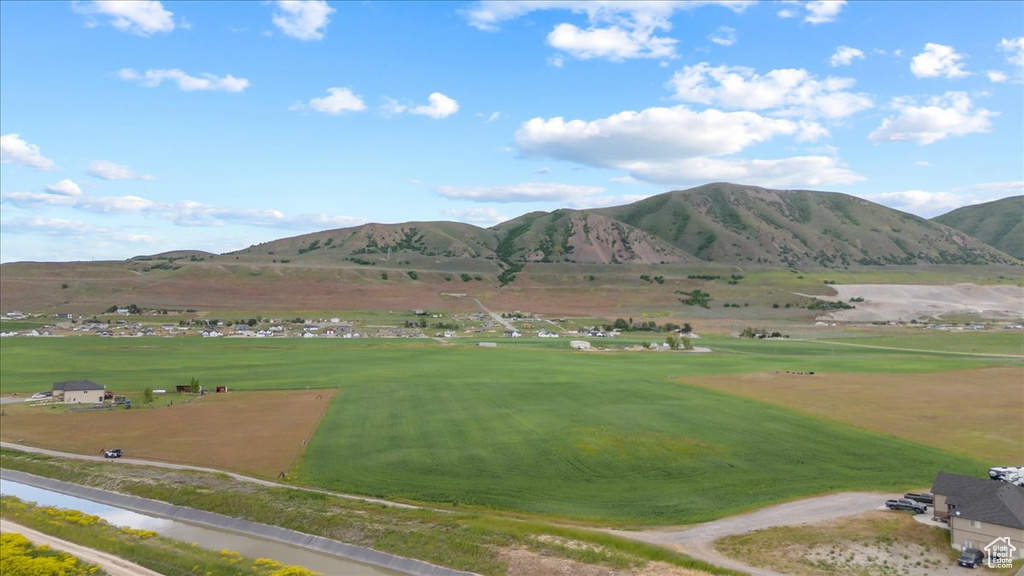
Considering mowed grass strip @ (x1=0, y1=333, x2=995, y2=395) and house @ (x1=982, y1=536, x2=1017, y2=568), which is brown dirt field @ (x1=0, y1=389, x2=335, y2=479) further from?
house @ (x1=982, y1=536, x2=1017, y2=568)

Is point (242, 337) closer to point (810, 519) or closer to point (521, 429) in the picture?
point (521, 429)

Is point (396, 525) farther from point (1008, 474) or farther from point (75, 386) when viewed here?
point (75, 386)

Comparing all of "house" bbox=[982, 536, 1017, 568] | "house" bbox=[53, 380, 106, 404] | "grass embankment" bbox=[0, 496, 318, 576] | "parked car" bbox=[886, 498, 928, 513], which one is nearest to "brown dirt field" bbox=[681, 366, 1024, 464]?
"parked car" bbox=[886, 498, 928, 513]

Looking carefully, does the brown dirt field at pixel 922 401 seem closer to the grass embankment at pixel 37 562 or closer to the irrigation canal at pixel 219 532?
the irrigation canal at pixel 219 532

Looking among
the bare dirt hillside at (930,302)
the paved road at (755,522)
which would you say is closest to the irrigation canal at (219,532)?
the paved road at (755,522)

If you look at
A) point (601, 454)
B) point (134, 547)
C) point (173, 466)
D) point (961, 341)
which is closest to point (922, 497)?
point (601, 454)
